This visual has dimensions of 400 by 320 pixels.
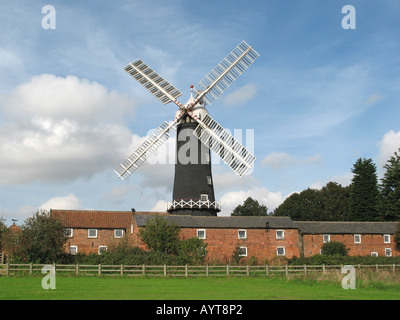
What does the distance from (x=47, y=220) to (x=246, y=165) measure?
1864 centimetres

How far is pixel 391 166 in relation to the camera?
203 ft

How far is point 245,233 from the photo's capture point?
4256 cm

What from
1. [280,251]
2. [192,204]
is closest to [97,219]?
[192,204]

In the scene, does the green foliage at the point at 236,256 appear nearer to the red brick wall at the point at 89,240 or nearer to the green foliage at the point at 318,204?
the red brick wall at the point at 89,240

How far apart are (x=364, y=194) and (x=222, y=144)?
3258 centimetres

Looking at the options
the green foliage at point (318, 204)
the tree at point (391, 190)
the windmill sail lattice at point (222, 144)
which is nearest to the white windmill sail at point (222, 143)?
the windmill sail lattice at point (222, 144)

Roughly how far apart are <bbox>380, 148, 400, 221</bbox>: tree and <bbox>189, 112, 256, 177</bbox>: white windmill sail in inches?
1080

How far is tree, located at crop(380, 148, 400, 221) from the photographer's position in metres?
58.9

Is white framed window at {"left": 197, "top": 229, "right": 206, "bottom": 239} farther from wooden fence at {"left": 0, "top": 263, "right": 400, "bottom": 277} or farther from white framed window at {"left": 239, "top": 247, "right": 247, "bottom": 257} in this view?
wooden fence at {"left": 0, "top": 263, "right": 400, "bottom": 277}

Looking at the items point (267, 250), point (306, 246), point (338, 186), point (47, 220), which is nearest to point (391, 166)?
point (338, 186)

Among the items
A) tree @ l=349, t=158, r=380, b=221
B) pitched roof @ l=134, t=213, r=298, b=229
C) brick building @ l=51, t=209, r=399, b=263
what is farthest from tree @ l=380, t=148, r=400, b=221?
pitched roof @ l=134, t=213, r=298, b=229

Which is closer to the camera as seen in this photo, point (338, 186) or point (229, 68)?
point (229, 68)

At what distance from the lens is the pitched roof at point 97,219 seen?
4897cm
